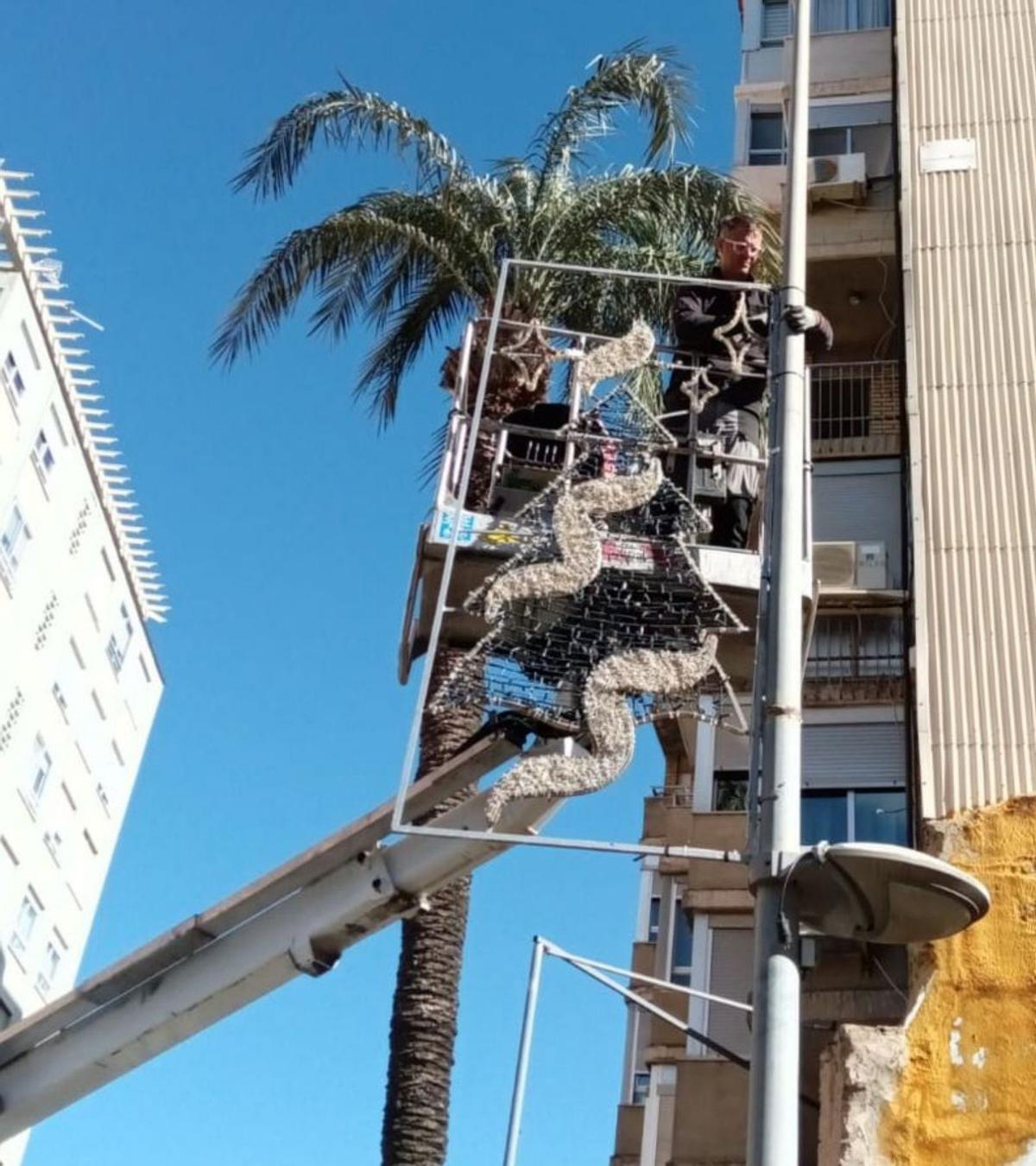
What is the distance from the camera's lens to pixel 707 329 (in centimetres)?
972

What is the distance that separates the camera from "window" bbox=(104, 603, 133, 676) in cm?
5123

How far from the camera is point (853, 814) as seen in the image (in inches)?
601

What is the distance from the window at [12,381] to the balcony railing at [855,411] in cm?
2871

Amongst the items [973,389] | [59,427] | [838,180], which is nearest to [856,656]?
[838,180]

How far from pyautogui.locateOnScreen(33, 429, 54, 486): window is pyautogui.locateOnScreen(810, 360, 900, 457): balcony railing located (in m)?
30.9

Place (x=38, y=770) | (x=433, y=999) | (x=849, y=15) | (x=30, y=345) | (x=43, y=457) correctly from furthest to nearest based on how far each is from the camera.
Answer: (x=38, y=770)
(x=43, y=457)
(x=30, y=345)
(x=849, y=15)
(x=433, y=999)

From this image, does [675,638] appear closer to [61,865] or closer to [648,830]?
[648,830]

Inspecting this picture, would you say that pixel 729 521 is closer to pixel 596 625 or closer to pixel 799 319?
pixel 596 625

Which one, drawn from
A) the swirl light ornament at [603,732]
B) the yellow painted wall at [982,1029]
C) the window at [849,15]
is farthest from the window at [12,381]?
the yellow painted wall at [982,1029]

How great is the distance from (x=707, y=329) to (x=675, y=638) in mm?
2282

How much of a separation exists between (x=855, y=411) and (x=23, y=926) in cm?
3357

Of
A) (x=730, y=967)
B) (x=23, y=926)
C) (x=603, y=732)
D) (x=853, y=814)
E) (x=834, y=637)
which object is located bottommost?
(x=603, y=732)

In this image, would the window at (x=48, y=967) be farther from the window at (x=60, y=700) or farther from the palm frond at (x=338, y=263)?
the palm frond at (x=338, y=263)

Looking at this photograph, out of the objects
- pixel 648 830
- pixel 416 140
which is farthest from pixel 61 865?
pixel 416 140
